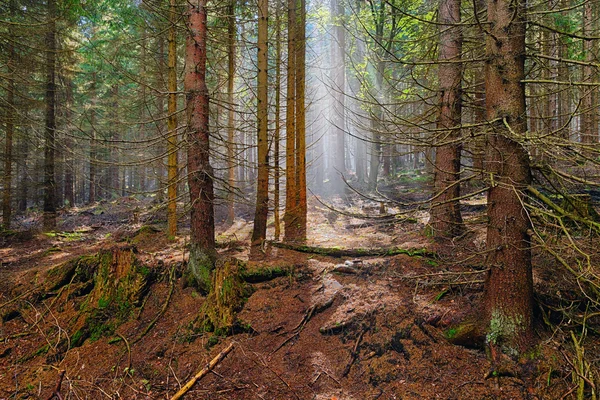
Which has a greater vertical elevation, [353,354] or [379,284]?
[379,284]

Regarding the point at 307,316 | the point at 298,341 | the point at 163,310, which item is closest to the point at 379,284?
the point at 307,316

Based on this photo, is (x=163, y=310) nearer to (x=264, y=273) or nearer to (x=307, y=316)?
(x=264, y=273)

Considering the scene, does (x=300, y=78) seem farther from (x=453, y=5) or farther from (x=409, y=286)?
(x=409, y=286)

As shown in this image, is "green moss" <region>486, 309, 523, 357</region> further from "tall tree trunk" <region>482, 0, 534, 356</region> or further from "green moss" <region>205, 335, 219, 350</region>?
"green moss" <region>205, 335, 219, 350</region>

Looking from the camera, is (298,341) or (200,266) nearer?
(298,341)

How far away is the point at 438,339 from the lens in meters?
4.00

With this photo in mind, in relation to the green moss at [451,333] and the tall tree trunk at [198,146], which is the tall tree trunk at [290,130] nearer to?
the tall tree trunk at [198,146]

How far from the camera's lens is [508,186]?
3.25 m

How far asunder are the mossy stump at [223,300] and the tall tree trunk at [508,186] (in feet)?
11.9

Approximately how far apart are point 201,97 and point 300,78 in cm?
419

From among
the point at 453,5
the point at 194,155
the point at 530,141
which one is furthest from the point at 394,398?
the point at 453,5

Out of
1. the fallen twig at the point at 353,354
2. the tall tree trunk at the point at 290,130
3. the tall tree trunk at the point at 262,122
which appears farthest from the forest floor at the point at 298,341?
the tall tree trunk at the point at 290,130

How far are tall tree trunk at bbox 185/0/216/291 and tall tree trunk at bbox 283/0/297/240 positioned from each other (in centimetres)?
316

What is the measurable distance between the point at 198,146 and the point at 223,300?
107 inches
